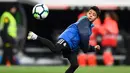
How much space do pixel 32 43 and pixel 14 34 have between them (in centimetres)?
267

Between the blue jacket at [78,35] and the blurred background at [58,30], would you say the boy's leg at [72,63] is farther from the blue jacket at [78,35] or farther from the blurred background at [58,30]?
the blurred background at [58,30]

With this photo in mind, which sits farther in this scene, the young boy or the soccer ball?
the soccer ball

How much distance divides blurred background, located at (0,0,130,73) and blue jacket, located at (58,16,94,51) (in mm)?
9486

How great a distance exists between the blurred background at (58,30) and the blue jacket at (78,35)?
9.49 metres

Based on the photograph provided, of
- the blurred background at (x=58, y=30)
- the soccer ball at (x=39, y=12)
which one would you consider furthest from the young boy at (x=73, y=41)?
the blurred background at (x=58, y=30)

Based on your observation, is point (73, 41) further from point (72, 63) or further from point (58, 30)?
point (58, 30)

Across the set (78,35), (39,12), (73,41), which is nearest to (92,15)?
(78,35)

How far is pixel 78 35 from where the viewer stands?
43.4 ft

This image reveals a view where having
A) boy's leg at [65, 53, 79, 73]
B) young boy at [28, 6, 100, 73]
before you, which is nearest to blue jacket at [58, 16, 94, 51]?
young boy at [28, 6, 100, 73]

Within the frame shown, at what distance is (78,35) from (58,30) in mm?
13429

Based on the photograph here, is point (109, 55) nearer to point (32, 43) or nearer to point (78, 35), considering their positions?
point (32, 43)

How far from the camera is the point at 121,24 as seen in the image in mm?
27172

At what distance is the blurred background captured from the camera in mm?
23328

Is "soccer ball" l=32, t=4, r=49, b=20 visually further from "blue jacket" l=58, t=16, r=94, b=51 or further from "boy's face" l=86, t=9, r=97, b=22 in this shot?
"boy's face" l=86, t=9, r=97, b=22
